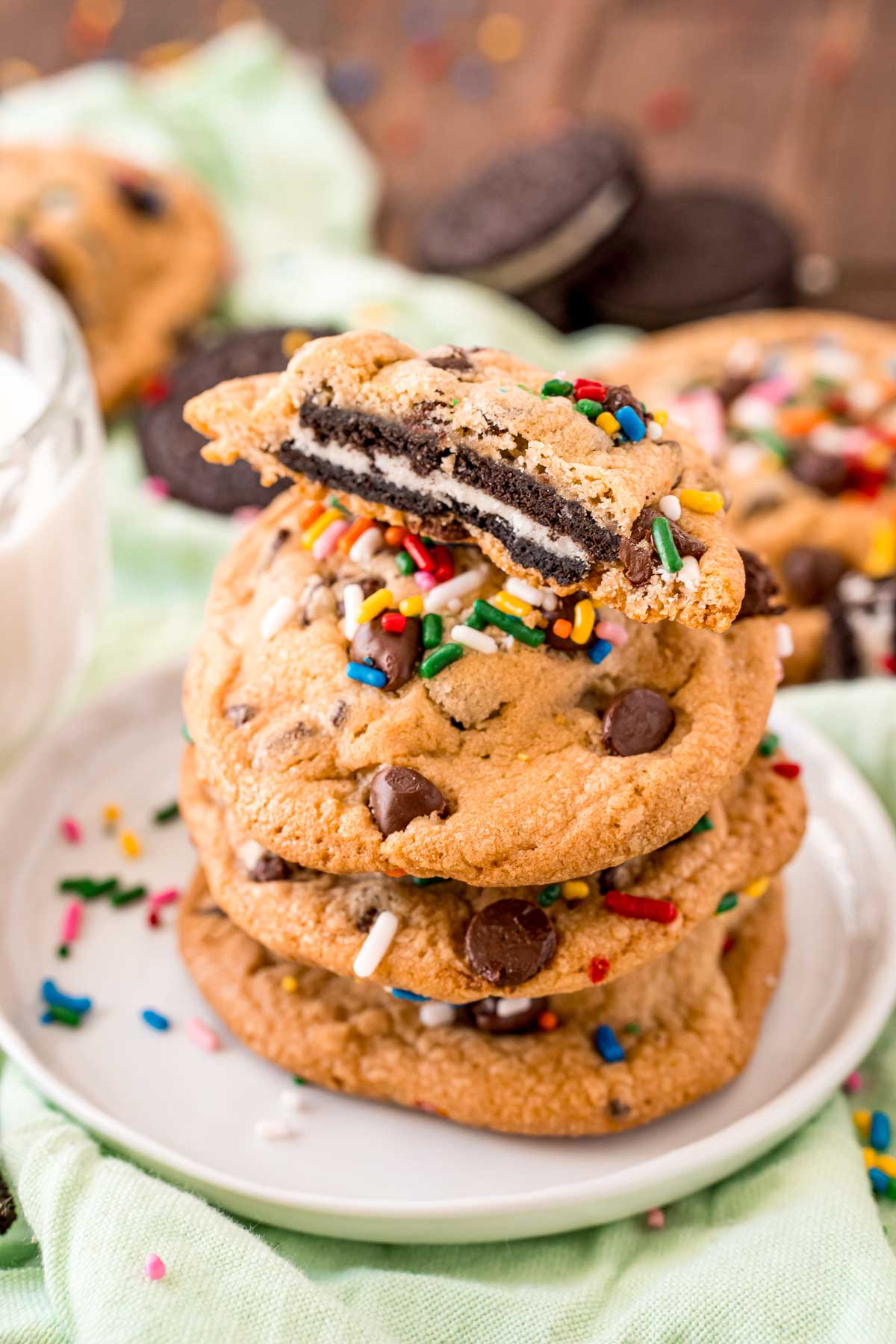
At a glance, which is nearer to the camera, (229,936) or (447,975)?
(447,975)

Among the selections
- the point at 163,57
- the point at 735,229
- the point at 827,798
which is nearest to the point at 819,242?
the point at 735,229

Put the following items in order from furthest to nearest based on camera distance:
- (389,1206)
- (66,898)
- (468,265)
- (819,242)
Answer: (819,242)
(468,265)
(66,898)
(389,1206)

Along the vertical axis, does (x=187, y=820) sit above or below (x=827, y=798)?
above

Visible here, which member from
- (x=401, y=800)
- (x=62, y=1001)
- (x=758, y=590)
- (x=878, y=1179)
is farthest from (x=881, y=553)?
(x=62, y=1001)

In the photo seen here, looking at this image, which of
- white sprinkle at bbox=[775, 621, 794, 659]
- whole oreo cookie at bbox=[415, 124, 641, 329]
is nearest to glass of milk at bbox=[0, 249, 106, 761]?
white sprinkle at bbox=[775, 621, 794, 659]

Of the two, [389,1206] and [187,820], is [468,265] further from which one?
[389,1206]

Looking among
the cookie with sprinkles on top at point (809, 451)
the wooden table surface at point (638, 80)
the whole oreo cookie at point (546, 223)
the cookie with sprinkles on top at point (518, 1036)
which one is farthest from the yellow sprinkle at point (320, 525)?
the wooden table surface at point (638, 80)

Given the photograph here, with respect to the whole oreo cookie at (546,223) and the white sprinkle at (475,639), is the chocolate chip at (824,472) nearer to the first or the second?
the whole oreo cookie at (546,223)

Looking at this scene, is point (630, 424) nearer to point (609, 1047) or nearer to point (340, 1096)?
point (609, 1047)
